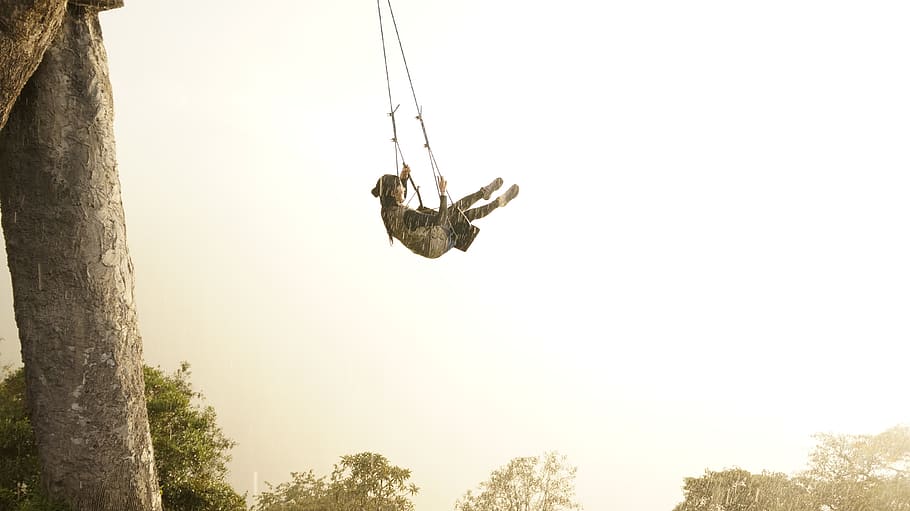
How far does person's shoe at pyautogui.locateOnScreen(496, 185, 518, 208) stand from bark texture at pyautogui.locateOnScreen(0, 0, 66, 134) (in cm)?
514

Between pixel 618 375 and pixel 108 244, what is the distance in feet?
476

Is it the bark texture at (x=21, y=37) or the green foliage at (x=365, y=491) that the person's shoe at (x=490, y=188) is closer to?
the bark texture at (x=21, y=37)

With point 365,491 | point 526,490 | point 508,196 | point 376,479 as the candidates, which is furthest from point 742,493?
point 508,196

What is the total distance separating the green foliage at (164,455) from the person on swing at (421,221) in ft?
13.4

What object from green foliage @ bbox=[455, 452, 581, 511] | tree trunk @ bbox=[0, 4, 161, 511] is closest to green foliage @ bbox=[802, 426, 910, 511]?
green foliage @ bbox=[455, 452, 581, 511]

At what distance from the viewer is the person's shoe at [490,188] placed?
7062 mm

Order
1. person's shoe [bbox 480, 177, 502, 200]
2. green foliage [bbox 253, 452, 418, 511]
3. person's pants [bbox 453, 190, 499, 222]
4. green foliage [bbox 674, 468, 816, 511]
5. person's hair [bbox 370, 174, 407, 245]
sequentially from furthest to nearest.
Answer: green foliage [bbox 674, 468, 816, 511]
green foliage [bbox 253, 452, 418, 511]
person's pants [bbox 453, 190, 499, 222]
person's shoe [bbox 480, 177, 502, 200]
person's hair [bbox 370, 174, 407, 245]

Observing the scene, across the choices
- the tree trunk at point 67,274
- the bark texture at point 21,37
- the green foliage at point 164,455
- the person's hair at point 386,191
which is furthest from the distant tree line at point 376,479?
the person's hair at point 386,191

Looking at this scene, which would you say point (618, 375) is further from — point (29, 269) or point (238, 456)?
point (29, 269)

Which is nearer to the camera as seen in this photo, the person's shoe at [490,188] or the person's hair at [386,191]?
the person's hair at [386,191]

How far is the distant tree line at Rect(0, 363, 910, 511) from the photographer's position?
610 centimetres

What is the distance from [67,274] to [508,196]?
17.2ft

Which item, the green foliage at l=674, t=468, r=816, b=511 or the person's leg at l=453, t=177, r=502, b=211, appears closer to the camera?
the person's leg at l=453, t=177, r=502, b=211

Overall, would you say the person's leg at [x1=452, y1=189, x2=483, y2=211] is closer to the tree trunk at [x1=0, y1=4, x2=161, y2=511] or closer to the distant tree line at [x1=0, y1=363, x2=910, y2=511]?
the tree trunk at [x1=0, y1=4, x2=161, y2=511]
